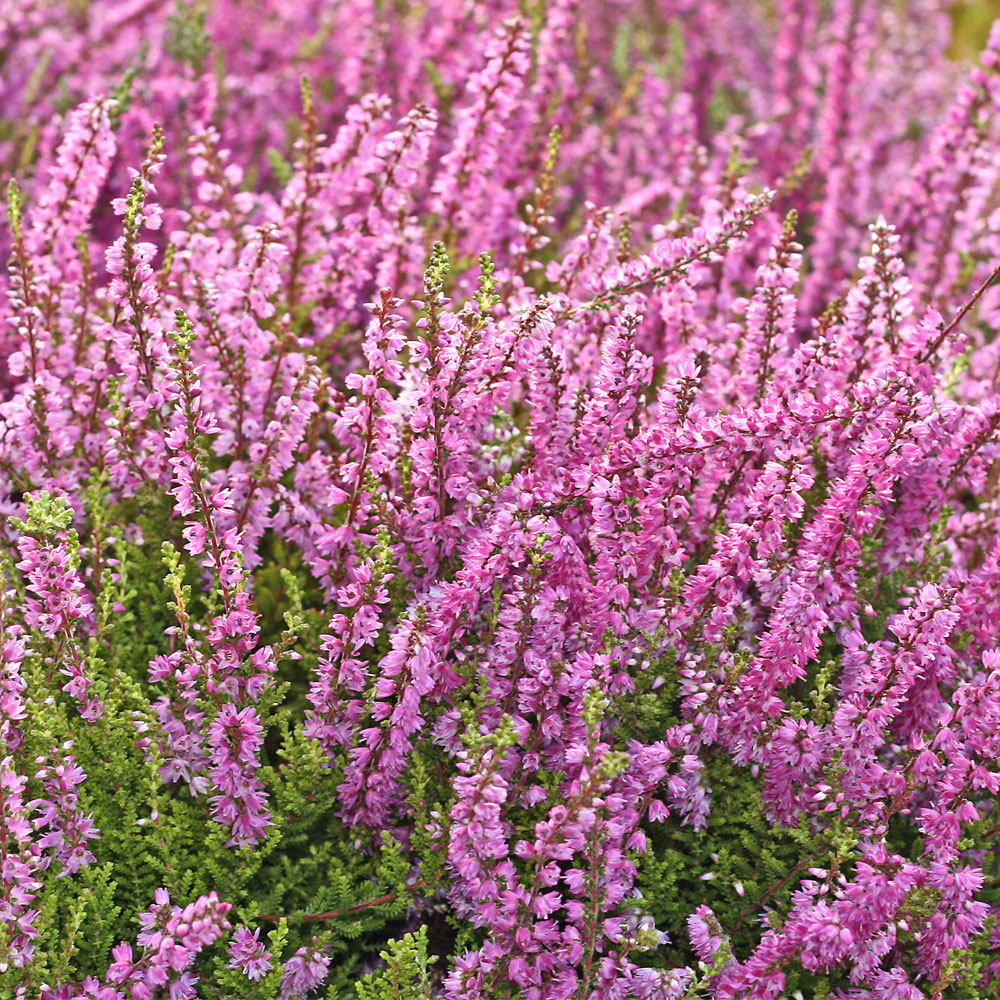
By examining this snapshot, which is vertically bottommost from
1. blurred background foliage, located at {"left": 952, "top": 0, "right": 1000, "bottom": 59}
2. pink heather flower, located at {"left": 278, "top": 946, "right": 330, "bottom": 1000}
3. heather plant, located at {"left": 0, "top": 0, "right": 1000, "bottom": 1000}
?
pink heather flower, located at {"left": 278, "top": 946, "right": 330, "bottom": 1000}

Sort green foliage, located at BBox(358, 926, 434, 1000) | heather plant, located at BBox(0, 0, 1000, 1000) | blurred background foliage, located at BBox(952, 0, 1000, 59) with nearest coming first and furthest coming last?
1. green foliage, located at BBox(358, 926, 434, 1000)
2. heather plant, located at BBox(0, 0, 1000, 1000)
3. blurred background foliage, located at BBox(952, 0, 1000, 59)

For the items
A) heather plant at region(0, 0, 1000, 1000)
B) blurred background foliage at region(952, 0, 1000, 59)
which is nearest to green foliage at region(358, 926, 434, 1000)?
heather plant at region(0, 0, 1000, 1000)

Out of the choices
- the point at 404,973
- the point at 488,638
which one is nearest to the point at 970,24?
the point at 488,638

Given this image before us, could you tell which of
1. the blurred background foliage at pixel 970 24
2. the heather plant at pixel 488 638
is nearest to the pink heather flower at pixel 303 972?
the heather plant at pixel 488 638

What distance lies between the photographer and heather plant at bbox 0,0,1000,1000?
2.71 m

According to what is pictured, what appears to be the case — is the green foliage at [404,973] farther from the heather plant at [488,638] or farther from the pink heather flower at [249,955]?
the pink heather flower at [249,955]

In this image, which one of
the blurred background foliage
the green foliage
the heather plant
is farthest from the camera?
the blurred background foliage

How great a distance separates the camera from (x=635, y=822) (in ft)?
9.16

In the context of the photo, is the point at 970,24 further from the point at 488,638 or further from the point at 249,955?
the point at 249,955

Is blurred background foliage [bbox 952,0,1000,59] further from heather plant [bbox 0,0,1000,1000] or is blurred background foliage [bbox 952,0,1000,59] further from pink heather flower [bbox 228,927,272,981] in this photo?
pink heather flower [bbox 228,927,272,981]

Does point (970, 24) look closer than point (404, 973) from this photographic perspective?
Result: No

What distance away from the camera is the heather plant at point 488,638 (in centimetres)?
271

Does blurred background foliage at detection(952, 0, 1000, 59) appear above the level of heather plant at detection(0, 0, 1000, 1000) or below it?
above

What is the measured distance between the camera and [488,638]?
2943 millimetres
